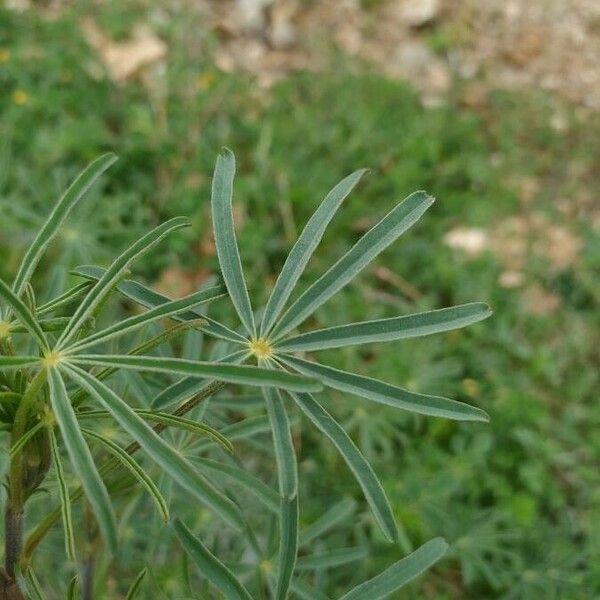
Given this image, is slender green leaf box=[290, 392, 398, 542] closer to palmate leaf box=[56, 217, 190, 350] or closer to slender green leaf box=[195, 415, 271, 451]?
palmate leaf box=[56, 217, 190, 350]

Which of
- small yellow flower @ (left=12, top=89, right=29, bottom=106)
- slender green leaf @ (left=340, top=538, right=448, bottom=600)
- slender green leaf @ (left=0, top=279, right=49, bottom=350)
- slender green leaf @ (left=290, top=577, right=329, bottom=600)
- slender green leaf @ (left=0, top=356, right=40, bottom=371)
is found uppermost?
slender green leaf @ (left=0, top=279, right=49, bottom=350)

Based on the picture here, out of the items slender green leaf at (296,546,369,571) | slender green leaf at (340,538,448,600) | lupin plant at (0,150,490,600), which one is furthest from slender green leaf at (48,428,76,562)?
slender green leaf at (296,546,369,571)

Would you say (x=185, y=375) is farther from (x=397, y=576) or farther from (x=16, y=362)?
(x=397, y=576)

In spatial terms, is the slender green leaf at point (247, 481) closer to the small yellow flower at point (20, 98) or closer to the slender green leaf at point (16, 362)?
the slender green leaf at point (16, 362)

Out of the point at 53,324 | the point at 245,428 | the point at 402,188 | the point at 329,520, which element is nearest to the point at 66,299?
the point at 53,324

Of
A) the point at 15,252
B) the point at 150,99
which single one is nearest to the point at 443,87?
the point at 150,99

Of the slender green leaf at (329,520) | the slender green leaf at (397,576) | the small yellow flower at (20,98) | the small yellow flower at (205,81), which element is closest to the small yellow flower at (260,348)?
the slender green leaf at (397,576)

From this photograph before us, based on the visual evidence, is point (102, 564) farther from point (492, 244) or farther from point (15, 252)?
point (492, 244)
